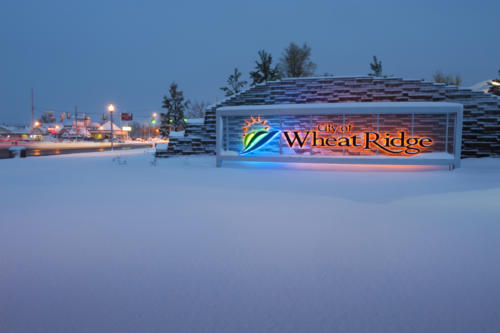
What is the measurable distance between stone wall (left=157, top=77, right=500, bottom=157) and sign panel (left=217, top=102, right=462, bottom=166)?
2569 millimetres

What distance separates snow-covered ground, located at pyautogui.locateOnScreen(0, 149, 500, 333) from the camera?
10.8 ft

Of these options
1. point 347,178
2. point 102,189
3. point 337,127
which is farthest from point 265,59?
point 102,189

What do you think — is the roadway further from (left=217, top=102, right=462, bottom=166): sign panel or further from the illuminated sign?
the illuminated sign

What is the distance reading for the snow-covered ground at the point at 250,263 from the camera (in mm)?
3281

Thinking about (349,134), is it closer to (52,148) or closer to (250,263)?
(250,263)

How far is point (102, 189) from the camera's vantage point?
10.6 m

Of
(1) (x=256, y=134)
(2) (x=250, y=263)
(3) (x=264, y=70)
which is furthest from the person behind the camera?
(3) (x=264, y=70)

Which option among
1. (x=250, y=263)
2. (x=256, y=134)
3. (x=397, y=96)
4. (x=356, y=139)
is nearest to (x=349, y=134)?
(x=356, y=139)

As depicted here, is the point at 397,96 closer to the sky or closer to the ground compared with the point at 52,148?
closer to the sky

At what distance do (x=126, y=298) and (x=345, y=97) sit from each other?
19138 millimetres

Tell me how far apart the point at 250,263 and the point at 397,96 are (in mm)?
18575

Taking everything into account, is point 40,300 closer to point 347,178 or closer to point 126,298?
point 126,298

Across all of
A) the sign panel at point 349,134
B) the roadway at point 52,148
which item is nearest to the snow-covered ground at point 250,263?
the sign panel at point 349,134

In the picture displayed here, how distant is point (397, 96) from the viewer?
794 inches
